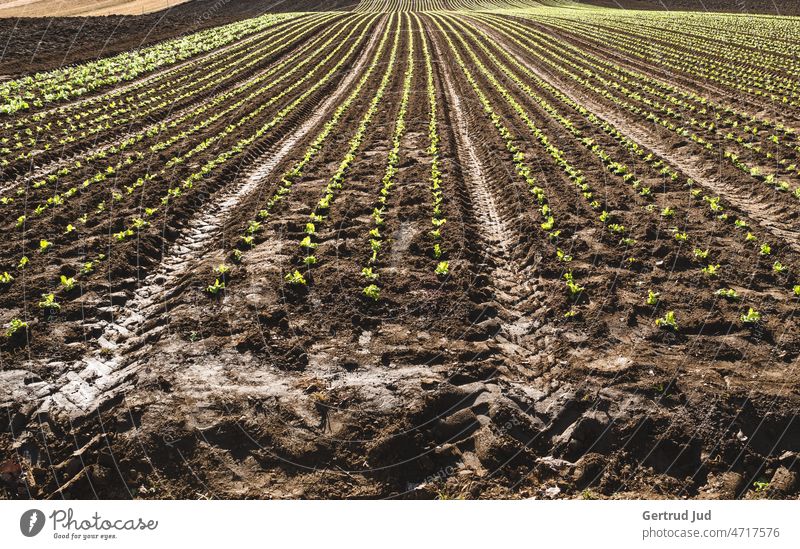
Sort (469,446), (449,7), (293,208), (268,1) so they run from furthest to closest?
1. (449,7)
2. (268,1)
3. (293,208)
4. (469,446)

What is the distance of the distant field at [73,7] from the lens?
4694cm

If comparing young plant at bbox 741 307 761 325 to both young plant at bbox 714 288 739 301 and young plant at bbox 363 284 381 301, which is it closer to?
young plant at bbox 714 288 739 301

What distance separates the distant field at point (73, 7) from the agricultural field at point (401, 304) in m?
40.1

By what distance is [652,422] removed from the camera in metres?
5.75

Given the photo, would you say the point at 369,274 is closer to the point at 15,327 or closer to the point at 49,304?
the point at 49,304

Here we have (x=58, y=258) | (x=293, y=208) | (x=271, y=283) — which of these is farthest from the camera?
(x=293, y=208)

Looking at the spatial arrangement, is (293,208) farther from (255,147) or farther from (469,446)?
(469,446)

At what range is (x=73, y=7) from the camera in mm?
50844

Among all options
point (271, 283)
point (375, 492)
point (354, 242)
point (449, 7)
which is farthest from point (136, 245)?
point (449, 7)

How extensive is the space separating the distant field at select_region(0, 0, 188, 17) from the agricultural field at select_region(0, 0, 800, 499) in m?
40.1

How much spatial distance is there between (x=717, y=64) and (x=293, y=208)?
27.6m

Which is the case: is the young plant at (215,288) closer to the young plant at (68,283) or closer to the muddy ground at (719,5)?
the young plant at (68,283)

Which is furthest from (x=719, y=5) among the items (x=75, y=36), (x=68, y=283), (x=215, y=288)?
(x=68, y=283)

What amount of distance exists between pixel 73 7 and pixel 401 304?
63.5 metres
